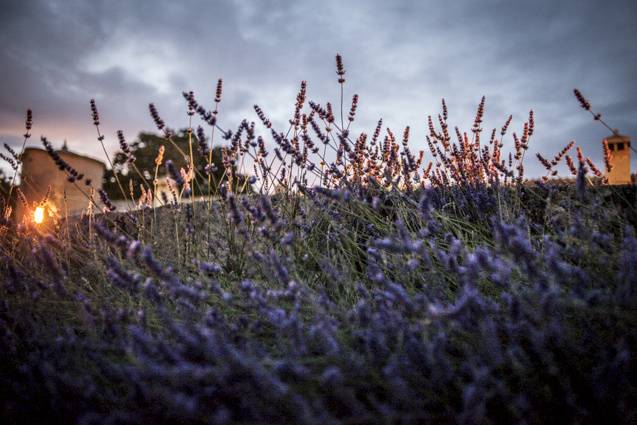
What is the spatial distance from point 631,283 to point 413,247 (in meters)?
0.55

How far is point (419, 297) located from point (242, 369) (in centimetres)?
54

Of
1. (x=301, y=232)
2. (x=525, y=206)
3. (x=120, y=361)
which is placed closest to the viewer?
(x=120, y=361)

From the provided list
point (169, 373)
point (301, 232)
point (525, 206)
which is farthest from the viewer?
point (525, 206)

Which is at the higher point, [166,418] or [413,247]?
[413,247]

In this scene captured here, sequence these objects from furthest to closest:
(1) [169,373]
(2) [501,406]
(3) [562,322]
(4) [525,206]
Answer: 1. (4) [525,206]
2. (3) [562,322]
3. (2) [501,406]
4. (1) [169,373]

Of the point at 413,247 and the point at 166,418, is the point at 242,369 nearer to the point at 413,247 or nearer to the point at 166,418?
the point at 166,418

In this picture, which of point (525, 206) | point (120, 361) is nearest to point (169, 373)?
point (120, 361)

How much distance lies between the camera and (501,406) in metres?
0.97

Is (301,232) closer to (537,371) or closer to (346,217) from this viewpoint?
(346,217)

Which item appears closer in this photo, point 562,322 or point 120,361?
point 562,322

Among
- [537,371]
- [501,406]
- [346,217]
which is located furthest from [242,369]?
[346,217]

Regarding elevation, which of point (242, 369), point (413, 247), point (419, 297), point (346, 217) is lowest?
point (242, 369)

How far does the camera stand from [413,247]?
1176mm

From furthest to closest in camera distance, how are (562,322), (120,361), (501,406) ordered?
1. (120,361)
2. (562,322)
3. (501,406)
